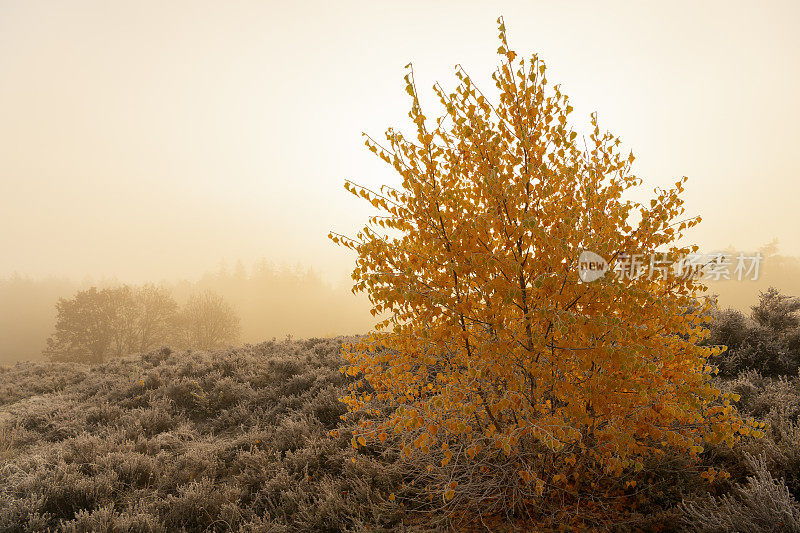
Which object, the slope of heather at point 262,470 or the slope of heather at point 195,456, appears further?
the slope of heather at point 195,456

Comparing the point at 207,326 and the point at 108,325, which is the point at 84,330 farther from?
the point at 207,326

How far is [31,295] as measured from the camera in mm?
54594

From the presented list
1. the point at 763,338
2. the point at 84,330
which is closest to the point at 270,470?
the point at 763,338

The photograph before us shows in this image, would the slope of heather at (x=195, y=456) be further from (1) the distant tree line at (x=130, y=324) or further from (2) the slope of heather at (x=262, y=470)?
(1) the distant tree line at (x=130, y=324)

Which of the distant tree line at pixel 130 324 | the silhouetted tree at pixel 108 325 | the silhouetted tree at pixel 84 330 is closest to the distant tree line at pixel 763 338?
the distant tree line at pixel 130 324

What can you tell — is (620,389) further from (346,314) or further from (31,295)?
(31,295)

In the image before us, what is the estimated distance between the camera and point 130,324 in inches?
957

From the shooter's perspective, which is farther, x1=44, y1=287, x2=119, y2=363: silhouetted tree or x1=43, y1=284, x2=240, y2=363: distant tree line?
x1=43, y1=284, x2=240, y2=363: distant tree line

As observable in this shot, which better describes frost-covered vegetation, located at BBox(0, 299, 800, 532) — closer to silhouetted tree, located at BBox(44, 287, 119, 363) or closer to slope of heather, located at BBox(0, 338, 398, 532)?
slope of heather, located at BBox(0, 338, 398, 532)

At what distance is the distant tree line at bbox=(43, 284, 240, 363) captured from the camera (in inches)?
888

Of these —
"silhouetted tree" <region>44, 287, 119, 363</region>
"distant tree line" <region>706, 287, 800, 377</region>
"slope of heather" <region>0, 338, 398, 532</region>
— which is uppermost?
"distant tree line" <region>706, 287, 800, 377</region>

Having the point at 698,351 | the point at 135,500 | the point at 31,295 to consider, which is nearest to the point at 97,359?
the point at 135,500

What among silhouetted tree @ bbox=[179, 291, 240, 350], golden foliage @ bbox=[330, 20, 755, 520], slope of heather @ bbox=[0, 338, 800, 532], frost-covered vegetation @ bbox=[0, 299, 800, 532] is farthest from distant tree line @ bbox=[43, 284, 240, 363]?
golden foliage @ bbox=[330, 20, 755, 520]

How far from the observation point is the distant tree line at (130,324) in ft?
74.0
